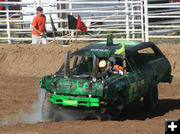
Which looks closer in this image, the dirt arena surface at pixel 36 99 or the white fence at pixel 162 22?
the dirt arena surface at pixel 36 99


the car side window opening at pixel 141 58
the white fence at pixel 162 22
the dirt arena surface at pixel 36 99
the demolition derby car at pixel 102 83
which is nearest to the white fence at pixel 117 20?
the white fence at pixel 162 22

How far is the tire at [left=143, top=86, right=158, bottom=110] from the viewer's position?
932 cm

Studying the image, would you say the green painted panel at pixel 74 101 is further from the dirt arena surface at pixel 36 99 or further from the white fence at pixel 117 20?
the white fence at pixel 117 20

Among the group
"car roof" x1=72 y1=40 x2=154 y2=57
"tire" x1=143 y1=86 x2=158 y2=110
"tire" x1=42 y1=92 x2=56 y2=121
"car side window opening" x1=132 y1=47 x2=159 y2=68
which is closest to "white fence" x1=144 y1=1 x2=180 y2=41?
"car side window opening" x1=132 y1=47 x2=159 y2=68

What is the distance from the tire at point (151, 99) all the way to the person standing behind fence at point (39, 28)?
687 cm

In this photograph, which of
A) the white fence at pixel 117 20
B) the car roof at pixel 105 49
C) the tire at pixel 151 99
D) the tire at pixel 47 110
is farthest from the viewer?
the white fence at pixel 117 20

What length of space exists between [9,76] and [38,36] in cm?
217

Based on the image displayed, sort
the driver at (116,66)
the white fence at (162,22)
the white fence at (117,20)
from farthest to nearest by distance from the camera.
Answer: the white fence at (117,20)
the white fence at (162,22)
the driver at (116,66)

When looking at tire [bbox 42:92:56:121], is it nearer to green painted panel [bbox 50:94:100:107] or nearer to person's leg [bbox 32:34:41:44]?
green painted panel [bbox 50:94:100:107]

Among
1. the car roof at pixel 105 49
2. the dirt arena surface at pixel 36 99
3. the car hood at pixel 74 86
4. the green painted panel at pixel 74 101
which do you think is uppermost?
the car roof at pixel 105 49

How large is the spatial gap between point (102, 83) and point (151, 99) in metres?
2.05

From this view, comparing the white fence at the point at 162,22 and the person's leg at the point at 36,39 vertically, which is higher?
the white fence at the point at 162,22

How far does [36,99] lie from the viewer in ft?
35.7

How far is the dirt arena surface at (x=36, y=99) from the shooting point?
725cm
